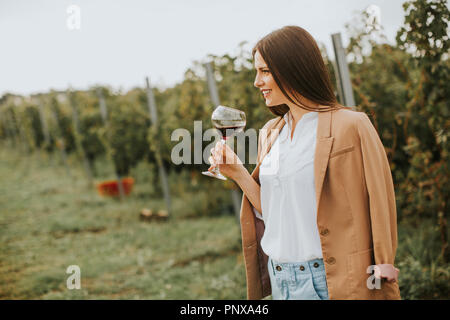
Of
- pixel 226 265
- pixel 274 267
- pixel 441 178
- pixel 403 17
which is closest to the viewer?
pixel 274 267

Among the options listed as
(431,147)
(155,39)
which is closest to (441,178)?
(431,147)

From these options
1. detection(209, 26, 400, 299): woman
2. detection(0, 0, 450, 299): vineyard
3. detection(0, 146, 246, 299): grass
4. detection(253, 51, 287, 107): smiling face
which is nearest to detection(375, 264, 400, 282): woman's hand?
detection(209, 26, 400, 299): woman

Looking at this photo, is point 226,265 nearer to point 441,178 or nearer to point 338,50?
point 441,178

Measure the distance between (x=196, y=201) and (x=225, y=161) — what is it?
565 centimetres

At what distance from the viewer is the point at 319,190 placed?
125cm

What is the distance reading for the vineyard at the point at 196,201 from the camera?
2.95 m

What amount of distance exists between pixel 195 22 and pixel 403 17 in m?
1.82

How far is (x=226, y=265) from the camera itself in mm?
4133

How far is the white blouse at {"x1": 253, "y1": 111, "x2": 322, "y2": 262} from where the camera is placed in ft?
4.29

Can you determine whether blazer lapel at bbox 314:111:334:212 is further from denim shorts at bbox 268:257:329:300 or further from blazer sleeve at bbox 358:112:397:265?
denim shorts at bbox 268:257:329:300

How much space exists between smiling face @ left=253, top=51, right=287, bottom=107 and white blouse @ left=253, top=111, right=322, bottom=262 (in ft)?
0.38

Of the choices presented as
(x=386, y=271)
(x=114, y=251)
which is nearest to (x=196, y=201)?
(x=114, y=251)

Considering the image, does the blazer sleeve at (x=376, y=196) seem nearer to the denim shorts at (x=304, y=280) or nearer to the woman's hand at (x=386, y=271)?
the woman's hand at (x=386, y=271)

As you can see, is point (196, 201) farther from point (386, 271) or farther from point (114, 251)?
point (386, 271)
